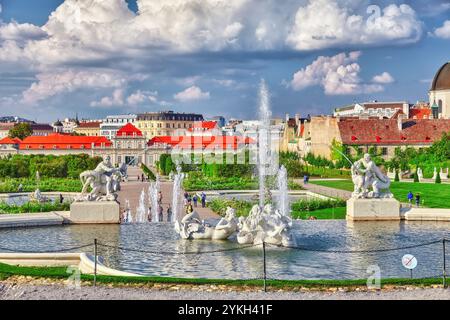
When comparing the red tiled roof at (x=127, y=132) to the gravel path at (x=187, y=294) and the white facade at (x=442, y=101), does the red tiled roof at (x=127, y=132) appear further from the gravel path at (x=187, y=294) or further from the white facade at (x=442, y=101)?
the gravel path at (x=187, y=294)

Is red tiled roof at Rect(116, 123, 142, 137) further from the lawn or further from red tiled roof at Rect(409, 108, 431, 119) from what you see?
the lawn

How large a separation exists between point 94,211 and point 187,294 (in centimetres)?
1209

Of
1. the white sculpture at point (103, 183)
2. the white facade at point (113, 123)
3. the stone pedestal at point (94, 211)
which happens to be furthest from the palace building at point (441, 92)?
the white facade at point (113, 123)

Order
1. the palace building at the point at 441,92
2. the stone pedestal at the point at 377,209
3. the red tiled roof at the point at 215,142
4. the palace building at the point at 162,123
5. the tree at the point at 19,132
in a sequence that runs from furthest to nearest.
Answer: the palace building at the point at 162,123 → the tree at the point at 19,132 → the palace building at the point at 441,92 → the red tiled roof at the point at 215,142 → the stone pedestal at the point at 377,209

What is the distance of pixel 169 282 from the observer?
14.0 meters

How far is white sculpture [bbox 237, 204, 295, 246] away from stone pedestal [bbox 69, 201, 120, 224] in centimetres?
641

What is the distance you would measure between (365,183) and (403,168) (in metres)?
39.2

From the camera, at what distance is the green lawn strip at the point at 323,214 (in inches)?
1174

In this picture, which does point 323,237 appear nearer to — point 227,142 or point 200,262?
point 200,262

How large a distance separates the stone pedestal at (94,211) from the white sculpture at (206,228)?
13.2ft

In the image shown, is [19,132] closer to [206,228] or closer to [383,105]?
[383,105]

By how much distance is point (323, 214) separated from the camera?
31016mm

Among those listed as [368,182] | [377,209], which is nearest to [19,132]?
[368,182]

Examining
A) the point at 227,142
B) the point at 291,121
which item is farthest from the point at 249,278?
the point at 291,121
